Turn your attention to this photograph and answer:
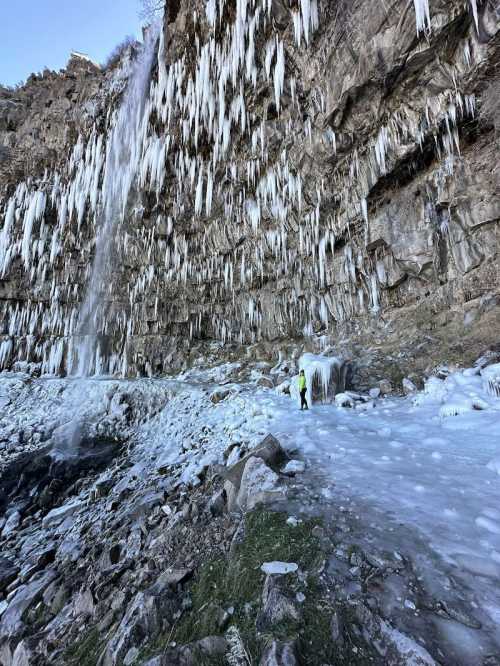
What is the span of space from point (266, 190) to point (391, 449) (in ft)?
Answer: 35.3

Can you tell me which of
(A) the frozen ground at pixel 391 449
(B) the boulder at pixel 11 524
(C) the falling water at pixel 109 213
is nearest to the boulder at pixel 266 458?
(A) the frozen ground at pixel 391 449

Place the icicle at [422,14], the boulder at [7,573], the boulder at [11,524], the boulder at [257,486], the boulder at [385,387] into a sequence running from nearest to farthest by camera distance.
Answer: the boulder at [257,486] → the boulder at [7,573] → the icicle at [422,14] → the boulder at [11,524] → the boulder at [385,387]

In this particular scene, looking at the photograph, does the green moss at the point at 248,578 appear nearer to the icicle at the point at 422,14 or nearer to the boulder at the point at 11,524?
the boulder at the point at 11,524

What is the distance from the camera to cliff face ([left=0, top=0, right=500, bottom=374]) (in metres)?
7.83

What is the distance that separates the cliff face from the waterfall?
145 millimetres

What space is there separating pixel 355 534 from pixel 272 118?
12.3 metres

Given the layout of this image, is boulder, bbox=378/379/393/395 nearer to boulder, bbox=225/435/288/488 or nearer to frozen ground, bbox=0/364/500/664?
frozen ground, bbox=0/364/500/664

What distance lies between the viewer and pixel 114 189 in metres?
15.7

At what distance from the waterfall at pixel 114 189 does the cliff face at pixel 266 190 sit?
0.14m

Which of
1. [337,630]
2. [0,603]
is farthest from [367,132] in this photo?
[0,603]

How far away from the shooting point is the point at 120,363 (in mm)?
18734

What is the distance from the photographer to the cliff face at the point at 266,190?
783cm

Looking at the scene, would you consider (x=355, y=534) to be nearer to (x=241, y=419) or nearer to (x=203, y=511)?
(x=203, y=511)

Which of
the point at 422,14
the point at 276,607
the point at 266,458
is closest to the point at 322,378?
the point at 266,458
